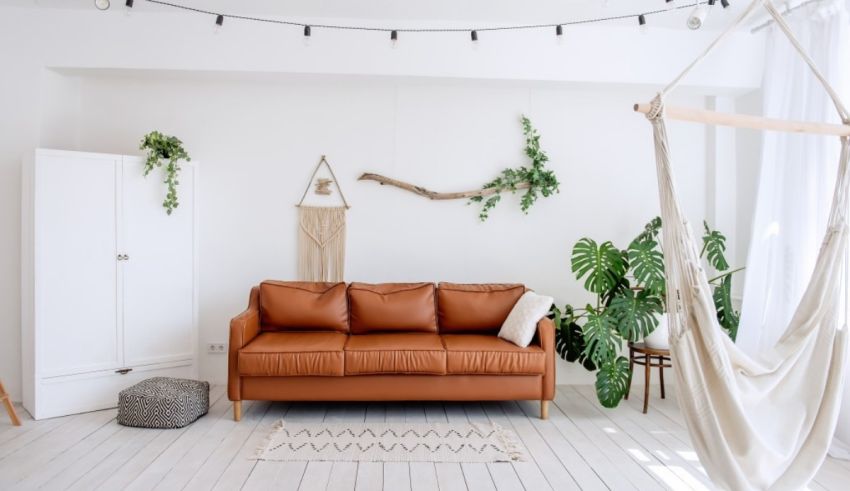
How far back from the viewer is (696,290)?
2.09 meters

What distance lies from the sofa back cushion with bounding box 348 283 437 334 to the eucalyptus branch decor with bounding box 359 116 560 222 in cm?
84

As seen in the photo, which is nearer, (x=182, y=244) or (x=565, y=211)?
(x=182, y=244)

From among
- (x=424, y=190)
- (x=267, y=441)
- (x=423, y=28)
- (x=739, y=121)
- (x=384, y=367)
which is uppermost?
(x=423, y=28)

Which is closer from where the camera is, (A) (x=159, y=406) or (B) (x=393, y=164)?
(A) (x=159, y=406)

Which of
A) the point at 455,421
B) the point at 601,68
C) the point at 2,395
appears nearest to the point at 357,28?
the point at 601,68

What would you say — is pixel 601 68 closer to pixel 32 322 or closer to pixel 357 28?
pixel 357 28

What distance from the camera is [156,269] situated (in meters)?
3.95

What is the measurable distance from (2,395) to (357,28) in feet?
10.9

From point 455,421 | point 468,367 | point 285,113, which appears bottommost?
point 455,421

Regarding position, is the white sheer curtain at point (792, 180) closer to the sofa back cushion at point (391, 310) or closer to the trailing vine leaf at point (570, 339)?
the trailing vine leaf at point (570, 339)

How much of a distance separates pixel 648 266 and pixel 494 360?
1207mm

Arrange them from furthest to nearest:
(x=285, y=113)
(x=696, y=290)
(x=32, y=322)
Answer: (x=285, y=113), (x=32, y=322), (x=696, y=290)

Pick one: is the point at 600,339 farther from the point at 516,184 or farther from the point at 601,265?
the point at 516,184

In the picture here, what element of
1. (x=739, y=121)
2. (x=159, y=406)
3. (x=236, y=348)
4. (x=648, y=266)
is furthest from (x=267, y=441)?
(x=739, y=121)
